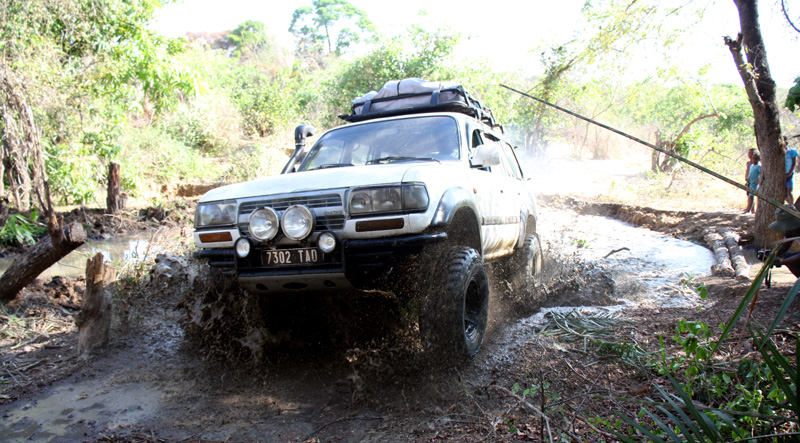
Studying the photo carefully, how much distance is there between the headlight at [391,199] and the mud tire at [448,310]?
1.46 feet

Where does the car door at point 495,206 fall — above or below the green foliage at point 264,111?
below

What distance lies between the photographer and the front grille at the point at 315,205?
312 centimetres

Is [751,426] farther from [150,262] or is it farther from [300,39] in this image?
[300,39]

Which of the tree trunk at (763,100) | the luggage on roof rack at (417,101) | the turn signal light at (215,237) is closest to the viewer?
the turn signal light at (215,237)

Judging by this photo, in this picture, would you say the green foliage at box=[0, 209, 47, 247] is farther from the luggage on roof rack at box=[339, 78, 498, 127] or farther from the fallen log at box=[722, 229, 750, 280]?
the fallen log at box=[722, 229, 750, 280]

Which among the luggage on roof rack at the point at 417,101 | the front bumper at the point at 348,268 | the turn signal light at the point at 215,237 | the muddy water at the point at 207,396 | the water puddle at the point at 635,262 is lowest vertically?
the water puddle at the point at 635,262

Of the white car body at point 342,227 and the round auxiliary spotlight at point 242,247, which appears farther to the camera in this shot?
the round auxiliary spotlight at point 242,247

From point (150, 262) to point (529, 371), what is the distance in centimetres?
455

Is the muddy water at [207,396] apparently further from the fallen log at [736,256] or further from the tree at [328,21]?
the tree at [328,21]

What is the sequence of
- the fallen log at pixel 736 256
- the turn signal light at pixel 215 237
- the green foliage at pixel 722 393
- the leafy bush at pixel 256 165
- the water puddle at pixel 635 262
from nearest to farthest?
the green foliage at pixel 722 393 → the turn signal light at pixel 215 237 → the water puddle at pixel 635 262 → the fallen log at pixel 736 256 → the leafy bush at pixel 256 165

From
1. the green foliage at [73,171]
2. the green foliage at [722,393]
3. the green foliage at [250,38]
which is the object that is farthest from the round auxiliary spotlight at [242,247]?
the green foliage at [250,38]

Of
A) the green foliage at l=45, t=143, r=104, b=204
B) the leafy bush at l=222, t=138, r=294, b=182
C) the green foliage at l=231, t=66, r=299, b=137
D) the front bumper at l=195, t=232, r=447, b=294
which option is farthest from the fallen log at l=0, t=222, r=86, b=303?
the green foliage at l=231, t=66, r=299, b=137

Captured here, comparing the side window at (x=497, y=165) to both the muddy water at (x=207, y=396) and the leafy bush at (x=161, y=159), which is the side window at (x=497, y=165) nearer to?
the muddy water at (x=207, y=396)

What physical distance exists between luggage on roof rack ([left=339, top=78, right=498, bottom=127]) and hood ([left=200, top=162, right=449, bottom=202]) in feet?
6.21
